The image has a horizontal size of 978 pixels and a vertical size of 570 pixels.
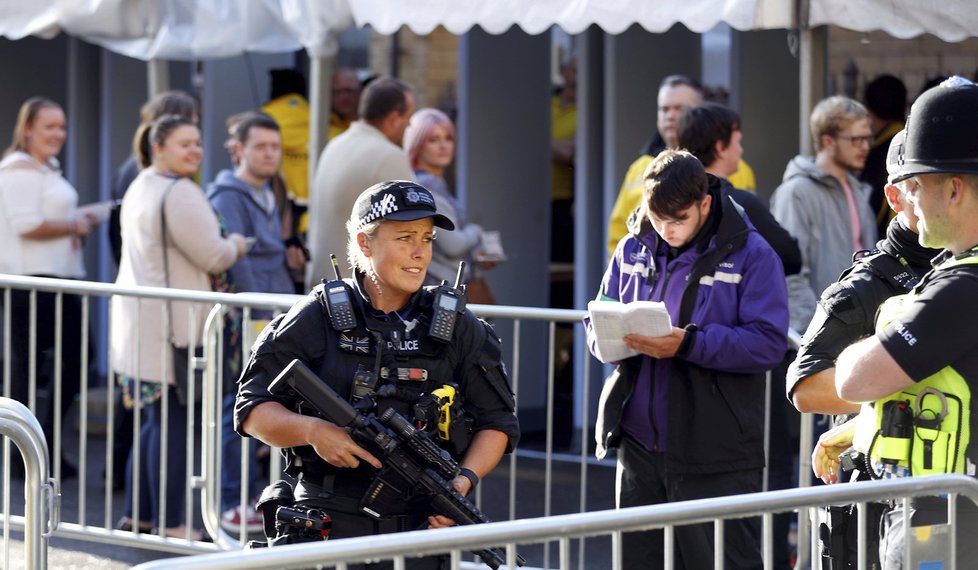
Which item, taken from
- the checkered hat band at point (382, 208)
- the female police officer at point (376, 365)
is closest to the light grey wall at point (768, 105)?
the female police officer at point (376, 365)

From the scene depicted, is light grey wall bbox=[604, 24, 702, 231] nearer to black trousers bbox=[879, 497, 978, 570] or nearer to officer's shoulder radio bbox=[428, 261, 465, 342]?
officer's shoulder radio bbox=[428, 261, 465, 342]

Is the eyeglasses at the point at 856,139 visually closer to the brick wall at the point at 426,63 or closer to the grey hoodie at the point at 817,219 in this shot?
the grey hoodie at the point at 817,219

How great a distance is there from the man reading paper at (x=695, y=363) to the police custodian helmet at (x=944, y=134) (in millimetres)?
1545

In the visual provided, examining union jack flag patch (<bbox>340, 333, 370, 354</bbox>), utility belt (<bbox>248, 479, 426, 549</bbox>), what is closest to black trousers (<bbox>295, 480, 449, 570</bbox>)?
utility belt (<bbox>248, 479, 426, 549</bbox>)

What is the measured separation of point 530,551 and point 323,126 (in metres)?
2.57

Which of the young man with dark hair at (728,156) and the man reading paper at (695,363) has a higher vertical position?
the young man with dark hair at (728,156)

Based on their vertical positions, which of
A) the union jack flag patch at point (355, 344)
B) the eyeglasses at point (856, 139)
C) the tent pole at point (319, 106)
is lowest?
the union jack flag patch at point (355, 344)

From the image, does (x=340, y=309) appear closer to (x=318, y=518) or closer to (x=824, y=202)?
(x=318, y=518)

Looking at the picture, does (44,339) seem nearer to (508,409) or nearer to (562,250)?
(562,250)

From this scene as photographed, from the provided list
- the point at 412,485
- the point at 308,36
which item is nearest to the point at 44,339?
the point at 308,36

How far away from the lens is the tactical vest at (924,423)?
326 cm

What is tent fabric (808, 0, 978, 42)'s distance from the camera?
20.3ft

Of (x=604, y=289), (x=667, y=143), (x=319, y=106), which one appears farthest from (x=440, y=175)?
(x=604, y=289)

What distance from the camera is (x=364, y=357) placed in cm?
399
